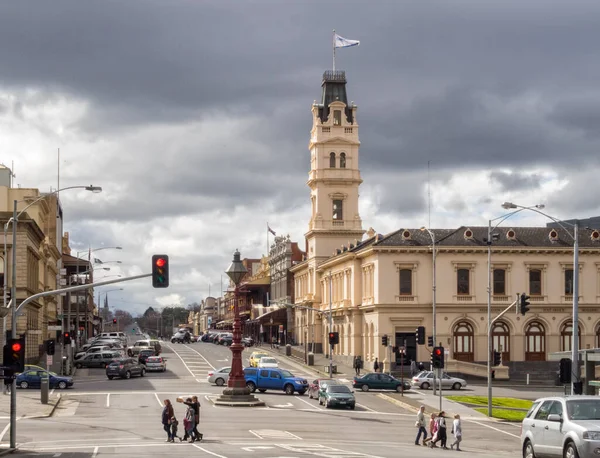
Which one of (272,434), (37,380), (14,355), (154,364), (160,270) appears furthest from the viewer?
(154,364)

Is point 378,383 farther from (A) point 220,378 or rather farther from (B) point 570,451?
(B) point 570,451

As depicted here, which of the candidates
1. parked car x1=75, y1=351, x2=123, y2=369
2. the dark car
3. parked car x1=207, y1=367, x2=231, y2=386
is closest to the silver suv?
parked car x1=207, y1=367, x2=231, y2=386

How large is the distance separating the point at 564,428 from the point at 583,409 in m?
0.69

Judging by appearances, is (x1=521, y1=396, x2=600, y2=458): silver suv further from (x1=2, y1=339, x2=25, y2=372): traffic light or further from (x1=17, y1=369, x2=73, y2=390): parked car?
(x1=17, y1=369, x2=73, y2=390): parked car

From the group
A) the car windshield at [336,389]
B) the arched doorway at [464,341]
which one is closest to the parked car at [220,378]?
the car windshield at [336,389]

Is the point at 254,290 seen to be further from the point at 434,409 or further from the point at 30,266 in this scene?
the point at 434,409

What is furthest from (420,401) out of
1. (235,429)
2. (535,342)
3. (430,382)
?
(535,342)

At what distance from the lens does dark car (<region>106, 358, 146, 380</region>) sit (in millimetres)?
72875

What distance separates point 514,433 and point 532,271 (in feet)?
153

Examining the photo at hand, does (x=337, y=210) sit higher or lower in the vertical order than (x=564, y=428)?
higher

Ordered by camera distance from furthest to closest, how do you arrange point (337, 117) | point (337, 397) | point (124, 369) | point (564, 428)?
point (337, 117) < point (124, 369) < point (337, 397) < point (564, 428)

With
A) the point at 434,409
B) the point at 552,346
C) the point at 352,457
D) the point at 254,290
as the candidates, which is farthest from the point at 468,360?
the point at 254,290

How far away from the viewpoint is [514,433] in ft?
147

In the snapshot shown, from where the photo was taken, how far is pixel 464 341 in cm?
8900
